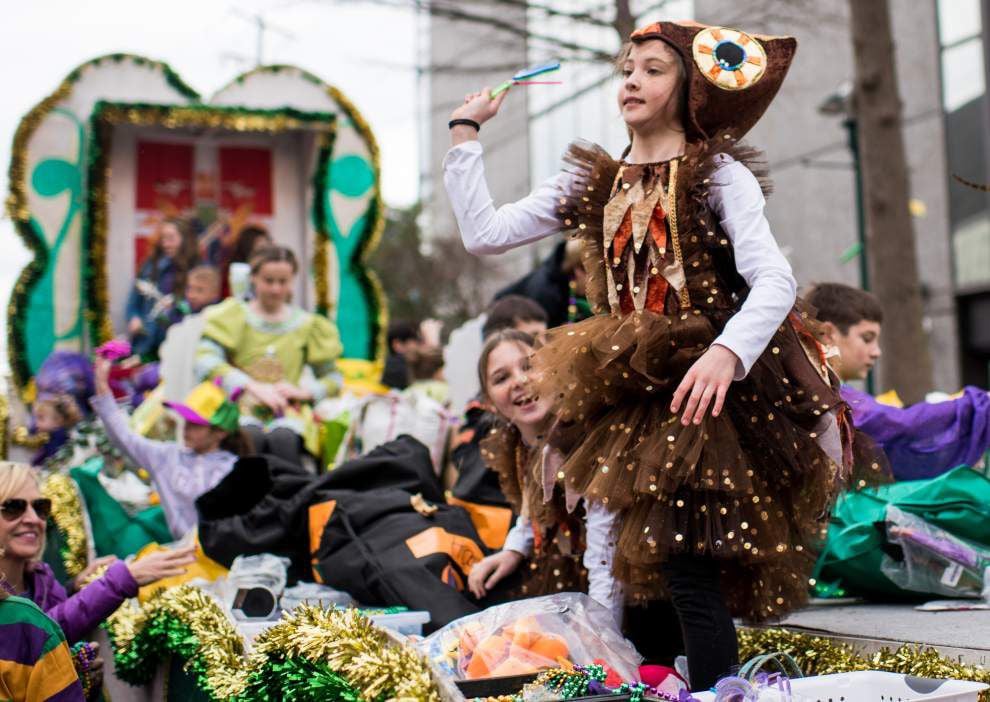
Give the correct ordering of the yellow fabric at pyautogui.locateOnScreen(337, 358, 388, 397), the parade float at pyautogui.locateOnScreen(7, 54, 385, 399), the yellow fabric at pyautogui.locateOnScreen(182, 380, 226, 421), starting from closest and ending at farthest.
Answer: the yellow fabric at pyautogui.locateOnScreen(182, 380, 226, 421) < the yellow fabric at pyautogui.locateOnScreen(337, 358, 388, 397) < the parade float at pyautogui.locateOnScreen(7, 54, 385, 399)

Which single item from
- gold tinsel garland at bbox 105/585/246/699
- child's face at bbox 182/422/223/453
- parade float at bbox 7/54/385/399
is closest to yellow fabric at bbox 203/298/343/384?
child's face at bbox 182/422/223/453

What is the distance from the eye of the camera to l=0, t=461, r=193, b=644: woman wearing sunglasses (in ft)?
11.6

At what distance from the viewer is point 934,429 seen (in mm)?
4375

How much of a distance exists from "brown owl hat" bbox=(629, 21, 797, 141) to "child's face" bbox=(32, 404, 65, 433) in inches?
207

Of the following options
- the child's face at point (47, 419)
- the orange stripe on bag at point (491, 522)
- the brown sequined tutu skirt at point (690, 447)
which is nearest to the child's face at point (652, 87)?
the brown sequined tutu skirt at point (690, 447)

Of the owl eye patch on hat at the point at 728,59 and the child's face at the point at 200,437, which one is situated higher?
the owl eye patch on hat at the point at 728,59

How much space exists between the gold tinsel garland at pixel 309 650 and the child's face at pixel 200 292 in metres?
4.43

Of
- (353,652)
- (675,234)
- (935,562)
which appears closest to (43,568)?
(353,652)

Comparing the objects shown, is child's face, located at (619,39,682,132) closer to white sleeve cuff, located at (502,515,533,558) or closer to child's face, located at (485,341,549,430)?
child's face, located at (485,341,549,430)

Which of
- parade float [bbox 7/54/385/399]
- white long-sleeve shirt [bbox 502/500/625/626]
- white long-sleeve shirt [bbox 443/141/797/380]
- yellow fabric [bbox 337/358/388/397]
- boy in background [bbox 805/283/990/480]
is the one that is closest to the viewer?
white long-sleeve shirt [bbox 443/141/797/380]

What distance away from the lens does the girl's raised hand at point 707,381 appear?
9.07 ft

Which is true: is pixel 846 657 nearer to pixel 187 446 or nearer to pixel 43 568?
pixel 43 568

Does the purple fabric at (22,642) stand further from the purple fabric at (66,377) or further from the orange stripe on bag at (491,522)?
the purple fabric at (66,377)

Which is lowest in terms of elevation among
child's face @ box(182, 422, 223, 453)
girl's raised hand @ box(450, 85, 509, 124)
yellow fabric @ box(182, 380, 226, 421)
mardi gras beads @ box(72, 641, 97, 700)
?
mardi gras beads @ box(72, 641, 97, 700)
